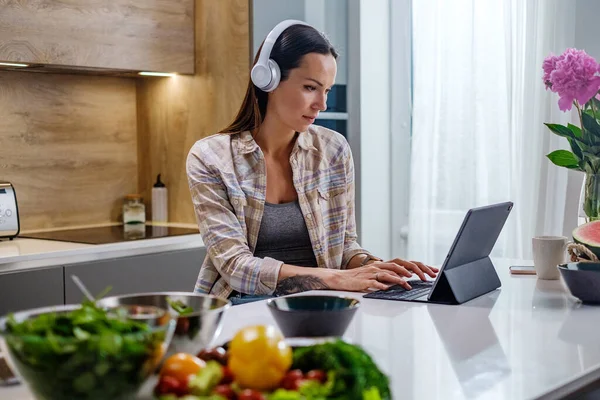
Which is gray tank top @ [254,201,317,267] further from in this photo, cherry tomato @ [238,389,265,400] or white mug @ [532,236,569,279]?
cherry tomato @ [238,389,265,400]

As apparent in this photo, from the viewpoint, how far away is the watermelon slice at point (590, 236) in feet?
6.81

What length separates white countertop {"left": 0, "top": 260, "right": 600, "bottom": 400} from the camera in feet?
3.96

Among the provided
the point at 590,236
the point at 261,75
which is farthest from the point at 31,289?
the point at 590,236

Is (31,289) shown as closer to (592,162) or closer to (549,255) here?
(549,255)

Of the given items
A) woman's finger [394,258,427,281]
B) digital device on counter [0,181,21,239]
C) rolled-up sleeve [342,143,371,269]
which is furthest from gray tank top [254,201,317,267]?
digital device on counter [0,181,21,239]

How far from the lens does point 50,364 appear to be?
88 cm

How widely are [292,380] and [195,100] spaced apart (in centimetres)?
279

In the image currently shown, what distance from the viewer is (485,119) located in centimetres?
380

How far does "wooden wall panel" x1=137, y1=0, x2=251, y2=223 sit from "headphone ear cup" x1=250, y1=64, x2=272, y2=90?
0.94m

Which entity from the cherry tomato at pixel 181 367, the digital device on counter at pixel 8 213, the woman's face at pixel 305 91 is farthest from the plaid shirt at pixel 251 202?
the cherry tomato at pixel 181 367

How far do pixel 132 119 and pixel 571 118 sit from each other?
195cm

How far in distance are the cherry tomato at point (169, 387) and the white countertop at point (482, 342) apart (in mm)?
302

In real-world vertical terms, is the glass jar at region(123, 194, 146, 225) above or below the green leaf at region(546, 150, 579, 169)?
below

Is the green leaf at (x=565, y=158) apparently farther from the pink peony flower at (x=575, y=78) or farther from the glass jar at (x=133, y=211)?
the glass jar at (x=133, y=211)
